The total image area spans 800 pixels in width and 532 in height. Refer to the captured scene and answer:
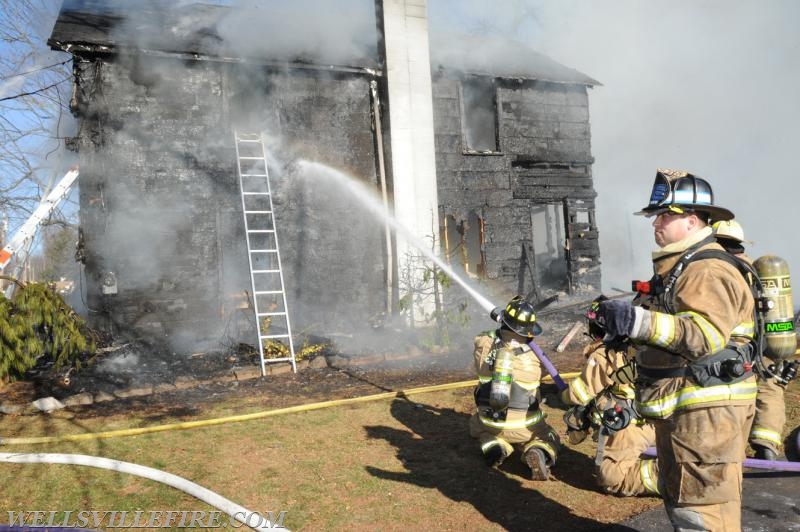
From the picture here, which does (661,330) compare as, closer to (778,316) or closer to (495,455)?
(778,316)

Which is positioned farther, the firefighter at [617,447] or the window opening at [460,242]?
the window opening at [460,242]

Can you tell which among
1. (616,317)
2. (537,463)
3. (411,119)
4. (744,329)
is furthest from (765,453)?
(411,119)

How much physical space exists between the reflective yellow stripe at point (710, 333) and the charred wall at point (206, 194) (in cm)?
838

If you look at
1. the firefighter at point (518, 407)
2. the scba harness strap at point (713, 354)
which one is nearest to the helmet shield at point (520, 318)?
the firefighter at point (518, 407)

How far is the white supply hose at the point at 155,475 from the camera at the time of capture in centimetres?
353

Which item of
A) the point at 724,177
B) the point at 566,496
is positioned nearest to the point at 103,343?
the point at 566,496

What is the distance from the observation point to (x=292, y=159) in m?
10.8

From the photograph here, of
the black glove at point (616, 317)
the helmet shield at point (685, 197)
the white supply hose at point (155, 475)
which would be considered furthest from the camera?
the white supply hose at point (155, 475)

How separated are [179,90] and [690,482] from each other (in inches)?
393

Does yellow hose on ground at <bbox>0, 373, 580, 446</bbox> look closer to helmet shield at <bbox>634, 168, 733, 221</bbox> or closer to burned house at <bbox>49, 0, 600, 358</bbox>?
burned house at <bbox>49, 0, 600, 358</bbox>

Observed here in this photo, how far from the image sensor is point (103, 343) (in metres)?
8.85

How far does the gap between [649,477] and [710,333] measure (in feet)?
6.11

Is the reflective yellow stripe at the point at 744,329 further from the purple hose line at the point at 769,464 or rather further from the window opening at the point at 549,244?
the window opening at the point at 549,244

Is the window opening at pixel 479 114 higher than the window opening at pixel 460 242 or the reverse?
higher
